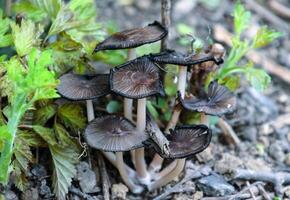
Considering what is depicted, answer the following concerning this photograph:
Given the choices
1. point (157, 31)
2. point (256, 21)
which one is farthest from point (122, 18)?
point (157, 31)

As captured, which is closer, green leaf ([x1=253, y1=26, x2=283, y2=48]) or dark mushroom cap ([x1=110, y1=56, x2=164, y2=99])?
dark mushroom cap ([x1=110, y1=56, x2=164, y2=99])

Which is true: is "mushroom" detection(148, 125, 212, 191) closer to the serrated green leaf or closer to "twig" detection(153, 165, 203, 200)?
"twig" detection(153, 165, 203, 200)

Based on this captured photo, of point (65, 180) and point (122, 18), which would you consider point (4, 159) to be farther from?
point (122, 18)

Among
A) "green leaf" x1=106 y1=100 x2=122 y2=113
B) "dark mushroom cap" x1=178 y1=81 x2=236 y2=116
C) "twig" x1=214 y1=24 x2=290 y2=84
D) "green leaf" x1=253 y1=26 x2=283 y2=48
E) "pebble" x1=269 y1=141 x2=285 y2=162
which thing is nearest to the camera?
"dark mushroom cap" x1=178 y1=81 x2=236 y2=116

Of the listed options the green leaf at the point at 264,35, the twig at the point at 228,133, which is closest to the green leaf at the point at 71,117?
the twig at the point at 228,133

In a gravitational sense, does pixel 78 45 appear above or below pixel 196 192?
above

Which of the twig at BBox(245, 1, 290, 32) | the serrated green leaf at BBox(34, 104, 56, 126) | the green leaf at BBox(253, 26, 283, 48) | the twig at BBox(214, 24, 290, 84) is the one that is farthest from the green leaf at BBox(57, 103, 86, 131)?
the twig at BBox(245, 1, 290, 32)

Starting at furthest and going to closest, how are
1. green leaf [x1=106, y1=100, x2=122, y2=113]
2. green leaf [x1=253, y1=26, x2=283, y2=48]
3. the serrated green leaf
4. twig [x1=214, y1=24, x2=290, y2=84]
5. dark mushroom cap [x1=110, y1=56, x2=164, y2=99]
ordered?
1. twig [x1=214, y1=24, x2=290, y2=84]
2. green leaf [x1=253, y1=26, x2=283, y2=48]
3. green leaf [x1=106, y1=100, x2=122, y2=113]
4. the serrated green leaf
5. dark mushroom cap [x1=110, y1=56, x2=164, y2=99]

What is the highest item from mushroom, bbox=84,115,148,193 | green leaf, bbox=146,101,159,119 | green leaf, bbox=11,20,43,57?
green leaf, bbox=11,20,43,57
